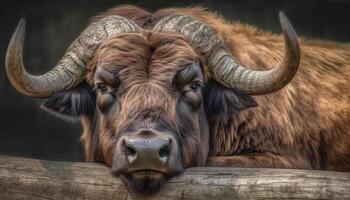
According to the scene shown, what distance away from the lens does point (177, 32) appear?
8227 mm

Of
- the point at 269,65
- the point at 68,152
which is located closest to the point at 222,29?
the point at 269,65

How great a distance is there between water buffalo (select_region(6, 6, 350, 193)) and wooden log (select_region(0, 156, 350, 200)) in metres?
0.13

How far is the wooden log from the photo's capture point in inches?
255

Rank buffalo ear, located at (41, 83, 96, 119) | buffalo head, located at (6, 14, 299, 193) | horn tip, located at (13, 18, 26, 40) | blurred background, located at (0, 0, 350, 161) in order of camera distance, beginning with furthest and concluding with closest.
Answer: blurred background, located at (0, 0, 350, 161) < buffalo ear, located at (41, 83, 96, 119) < horn tip, located at (13, 18, 26, 40) < buffalo head, located at (6, 14, 299, 193)

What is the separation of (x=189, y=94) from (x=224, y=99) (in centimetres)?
53

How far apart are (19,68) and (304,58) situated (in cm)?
310

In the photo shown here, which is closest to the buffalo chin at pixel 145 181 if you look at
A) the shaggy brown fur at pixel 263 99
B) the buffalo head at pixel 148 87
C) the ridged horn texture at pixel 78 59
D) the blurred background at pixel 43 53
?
the buffalo head at pixel 148 87

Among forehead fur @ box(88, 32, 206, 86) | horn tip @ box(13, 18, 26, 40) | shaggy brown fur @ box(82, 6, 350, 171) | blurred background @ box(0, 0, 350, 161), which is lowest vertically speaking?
blurred background @ box(0, 0, 350, 161)

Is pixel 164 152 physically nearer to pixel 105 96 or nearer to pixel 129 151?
pixel 129 151

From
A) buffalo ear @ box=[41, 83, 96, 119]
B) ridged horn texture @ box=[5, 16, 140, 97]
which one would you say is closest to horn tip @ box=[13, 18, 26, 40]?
ridged horn texture @ box=[5, 16, 140, 97]

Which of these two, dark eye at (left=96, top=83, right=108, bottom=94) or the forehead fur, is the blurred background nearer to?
the forehead fur

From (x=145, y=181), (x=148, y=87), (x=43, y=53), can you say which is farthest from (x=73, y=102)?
(x=43, y=53)

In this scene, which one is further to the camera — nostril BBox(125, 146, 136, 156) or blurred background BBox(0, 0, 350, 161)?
blurred background BBox(0, 0, 350, 161)

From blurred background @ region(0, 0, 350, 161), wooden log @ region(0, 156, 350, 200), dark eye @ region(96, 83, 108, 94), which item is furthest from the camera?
blurred background @ region(0, 0, 350, 161)
